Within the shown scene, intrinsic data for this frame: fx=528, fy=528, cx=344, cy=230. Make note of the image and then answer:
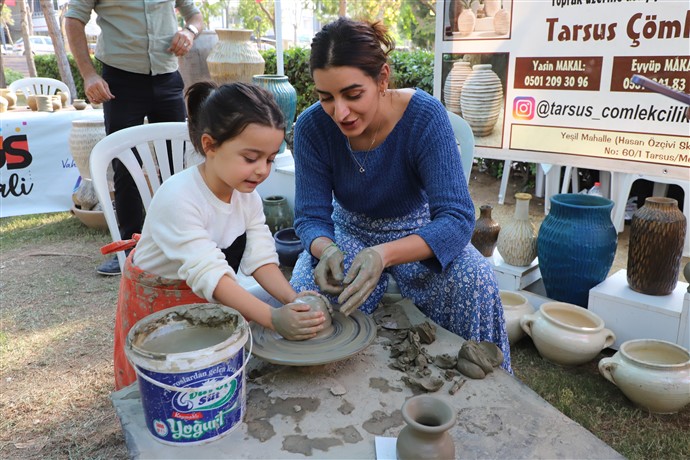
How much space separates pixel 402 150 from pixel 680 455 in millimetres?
1628

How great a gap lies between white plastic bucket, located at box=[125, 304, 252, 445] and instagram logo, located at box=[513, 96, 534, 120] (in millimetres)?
2745

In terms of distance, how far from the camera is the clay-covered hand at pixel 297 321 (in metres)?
1.48

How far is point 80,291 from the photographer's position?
3689 mm

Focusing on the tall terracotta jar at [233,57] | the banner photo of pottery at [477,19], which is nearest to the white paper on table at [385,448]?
the banner photo of pottery at [477,19]

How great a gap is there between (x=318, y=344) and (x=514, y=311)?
5.80ft

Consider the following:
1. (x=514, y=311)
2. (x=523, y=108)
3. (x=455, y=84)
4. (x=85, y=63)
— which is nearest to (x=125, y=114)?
(x=85, y=63)

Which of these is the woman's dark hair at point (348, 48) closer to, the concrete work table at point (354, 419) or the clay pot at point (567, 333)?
the concrete work table at point (354, 419)

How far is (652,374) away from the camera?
7.39 feet

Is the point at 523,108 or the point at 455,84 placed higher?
the point at 455,84

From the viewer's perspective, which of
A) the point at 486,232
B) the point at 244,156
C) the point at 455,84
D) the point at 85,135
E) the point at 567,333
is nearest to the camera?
the point at 244,156

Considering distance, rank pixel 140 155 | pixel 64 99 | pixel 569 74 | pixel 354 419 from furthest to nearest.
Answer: pixel 64 99
pixel 569 74
pixel 140 155
pixel 354 419

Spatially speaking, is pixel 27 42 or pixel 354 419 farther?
pixel 27 42

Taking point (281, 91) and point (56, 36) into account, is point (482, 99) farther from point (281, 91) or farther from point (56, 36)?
point (56, 36)

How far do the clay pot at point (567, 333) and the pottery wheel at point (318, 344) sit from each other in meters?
1.45
